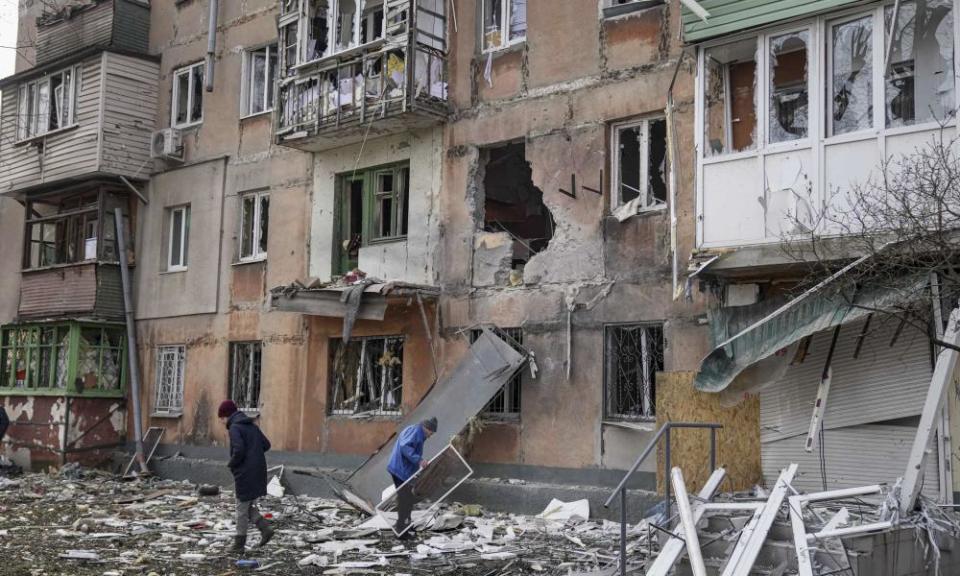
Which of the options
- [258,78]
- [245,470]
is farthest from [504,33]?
[245,470]

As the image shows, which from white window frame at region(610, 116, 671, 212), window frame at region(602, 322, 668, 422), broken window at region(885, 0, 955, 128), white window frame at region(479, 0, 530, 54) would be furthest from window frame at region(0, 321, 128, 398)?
broken window at region(885, 0, 955, 128)

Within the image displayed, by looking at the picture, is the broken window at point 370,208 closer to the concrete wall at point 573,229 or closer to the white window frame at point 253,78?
the concrete wall at point 573,229

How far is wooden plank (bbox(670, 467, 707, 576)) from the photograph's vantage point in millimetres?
8516

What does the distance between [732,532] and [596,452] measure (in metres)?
4.70

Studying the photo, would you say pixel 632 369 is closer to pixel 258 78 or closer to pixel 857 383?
pixel 857 383

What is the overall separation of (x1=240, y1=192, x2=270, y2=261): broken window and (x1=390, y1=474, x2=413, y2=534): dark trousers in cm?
864

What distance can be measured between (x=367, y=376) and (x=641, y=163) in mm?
6449

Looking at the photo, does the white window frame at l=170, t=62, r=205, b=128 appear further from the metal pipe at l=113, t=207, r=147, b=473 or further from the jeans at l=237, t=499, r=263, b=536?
the jeans at l=237, t=499, r=263, b=536

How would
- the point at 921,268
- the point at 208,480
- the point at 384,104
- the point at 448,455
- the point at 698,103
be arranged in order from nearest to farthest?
1. the point at 921,268
2. the point at 698,103
3. the point at 448,455
4. the point at 384,104
5. the point at 208,480

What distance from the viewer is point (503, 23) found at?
15930 millimetres

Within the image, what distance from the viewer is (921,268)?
9.13 m

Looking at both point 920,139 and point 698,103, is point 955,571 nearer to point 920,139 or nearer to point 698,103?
point 920,139

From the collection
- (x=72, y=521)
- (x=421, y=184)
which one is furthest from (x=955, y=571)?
(x=72, y=521)

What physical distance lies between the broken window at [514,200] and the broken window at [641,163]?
2.53m
